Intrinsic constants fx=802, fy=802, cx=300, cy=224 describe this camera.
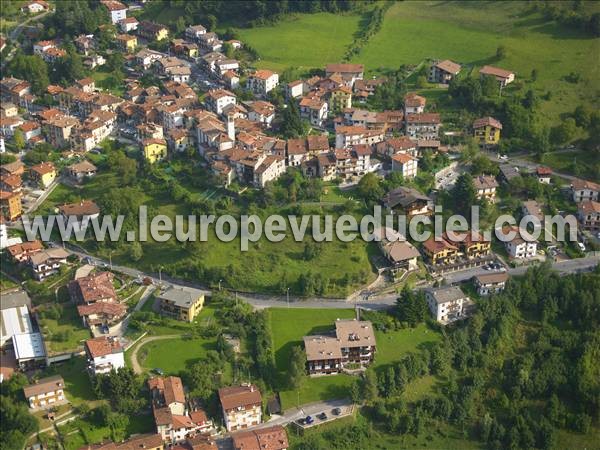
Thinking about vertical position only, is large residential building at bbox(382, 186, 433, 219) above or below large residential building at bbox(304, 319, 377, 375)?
above

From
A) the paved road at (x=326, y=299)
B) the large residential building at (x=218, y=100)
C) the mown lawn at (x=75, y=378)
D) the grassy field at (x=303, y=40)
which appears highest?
the grassy field at (x=303, y=40)

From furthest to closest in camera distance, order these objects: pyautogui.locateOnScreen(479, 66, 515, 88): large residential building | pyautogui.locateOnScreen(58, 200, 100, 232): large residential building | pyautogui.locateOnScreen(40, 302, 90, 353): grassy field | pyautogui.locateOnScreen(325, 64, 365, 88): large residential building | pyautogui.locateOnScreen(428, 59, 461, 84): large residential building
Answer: pyautogui.locateOnScreen(325, 64, 365, 88): large residential building
pyautogui.locateOnScreen(428, 59, 461, 84): large residential building
pyautogui.locateOnScreen(479, 66, 515, 88): large residential building
pyautogui.locateOnScreen(58, 200, 100, 232): large residential building
pyautogui.locateOnScreen(40, 302, 90, 353): grassy field

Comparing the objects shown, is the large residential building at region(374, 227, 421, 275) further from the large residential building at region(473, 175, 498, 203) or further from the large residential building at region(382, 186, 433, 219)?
the large residential building at region(473, 175, 498, 203)

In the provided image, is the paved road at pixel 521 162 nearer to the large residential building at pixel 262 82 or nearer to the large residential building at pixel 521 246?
the large residential building at pixel 521 246

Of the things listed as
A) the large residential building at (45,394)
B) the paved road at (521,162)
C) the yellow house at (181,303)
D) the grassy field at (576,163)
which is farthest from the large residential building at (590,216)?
the large residential building at (45,394)

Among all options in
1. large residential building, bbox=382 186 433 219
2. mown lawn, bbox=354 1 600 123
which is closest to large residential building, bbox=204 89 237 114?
mown lawn, bbox=354 1 600 123
